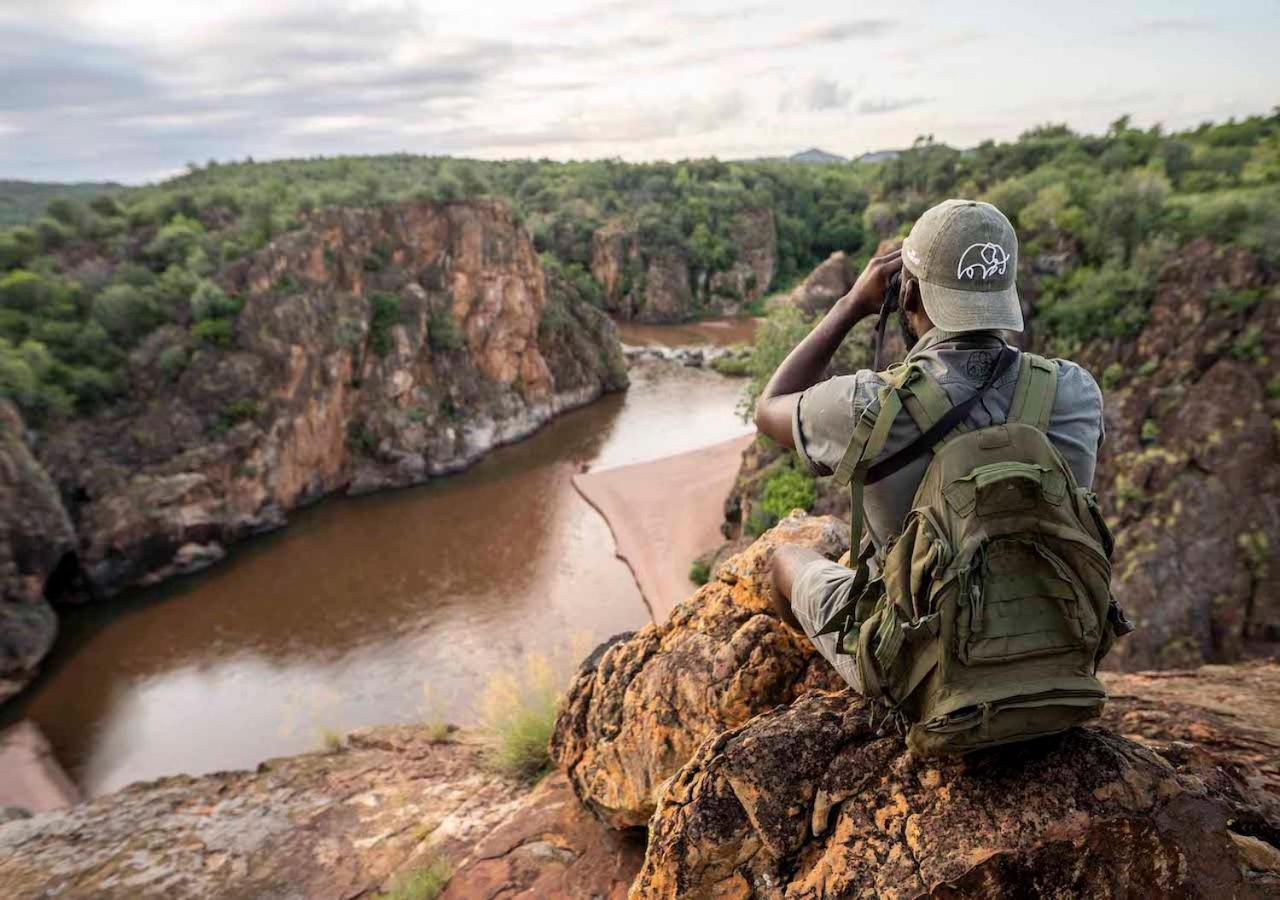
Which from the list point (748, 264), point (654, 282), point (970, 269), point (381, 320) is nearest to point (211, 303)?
point (381, 320)

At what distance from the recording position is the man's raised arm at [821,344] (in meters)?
2.43

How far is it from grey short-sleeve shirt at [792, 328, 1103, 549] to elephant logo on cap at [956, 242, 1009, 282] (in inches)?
6.8

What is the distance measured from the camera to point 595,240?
50469 millimetres

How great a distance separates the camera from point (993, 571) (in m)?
1.87

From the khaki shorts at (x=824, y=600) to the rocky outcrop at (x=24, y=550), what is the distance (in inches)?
674

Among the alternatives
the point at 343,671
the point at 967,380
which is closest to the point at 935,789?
the point at 967,380

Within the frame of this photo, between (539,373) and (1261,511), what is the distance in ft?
78.1

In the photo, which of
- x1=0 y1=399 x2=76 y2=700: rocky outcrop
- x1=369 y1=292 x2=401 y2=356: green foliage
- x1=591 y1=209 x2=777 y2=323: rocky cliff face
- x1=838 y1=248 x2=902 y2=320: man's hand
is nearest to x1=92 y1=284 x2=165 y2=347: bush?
x1=0 y1=399 x2=76 y2=700: rocky outcrop

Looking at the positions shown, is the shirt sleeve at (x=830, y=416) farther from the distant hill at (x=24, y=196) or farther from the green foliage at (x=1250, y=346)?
the distant hill at (x=24, y=196)

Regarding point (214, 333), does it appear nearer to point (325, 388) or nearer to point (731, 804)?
point (325, 388)

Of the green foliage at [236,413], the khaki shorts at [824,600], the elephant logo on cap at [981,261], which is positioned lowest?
the green foliage at [236,413]

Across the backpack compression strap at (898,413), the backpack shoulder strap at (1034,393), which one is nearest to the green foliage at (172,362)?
the backpack compression strap at (898,413)

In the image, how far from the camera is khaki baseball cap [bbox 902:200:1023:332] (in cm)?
204

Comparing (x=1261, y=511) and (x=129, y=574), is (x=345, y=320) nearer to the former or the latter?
(x=129, y=574)
